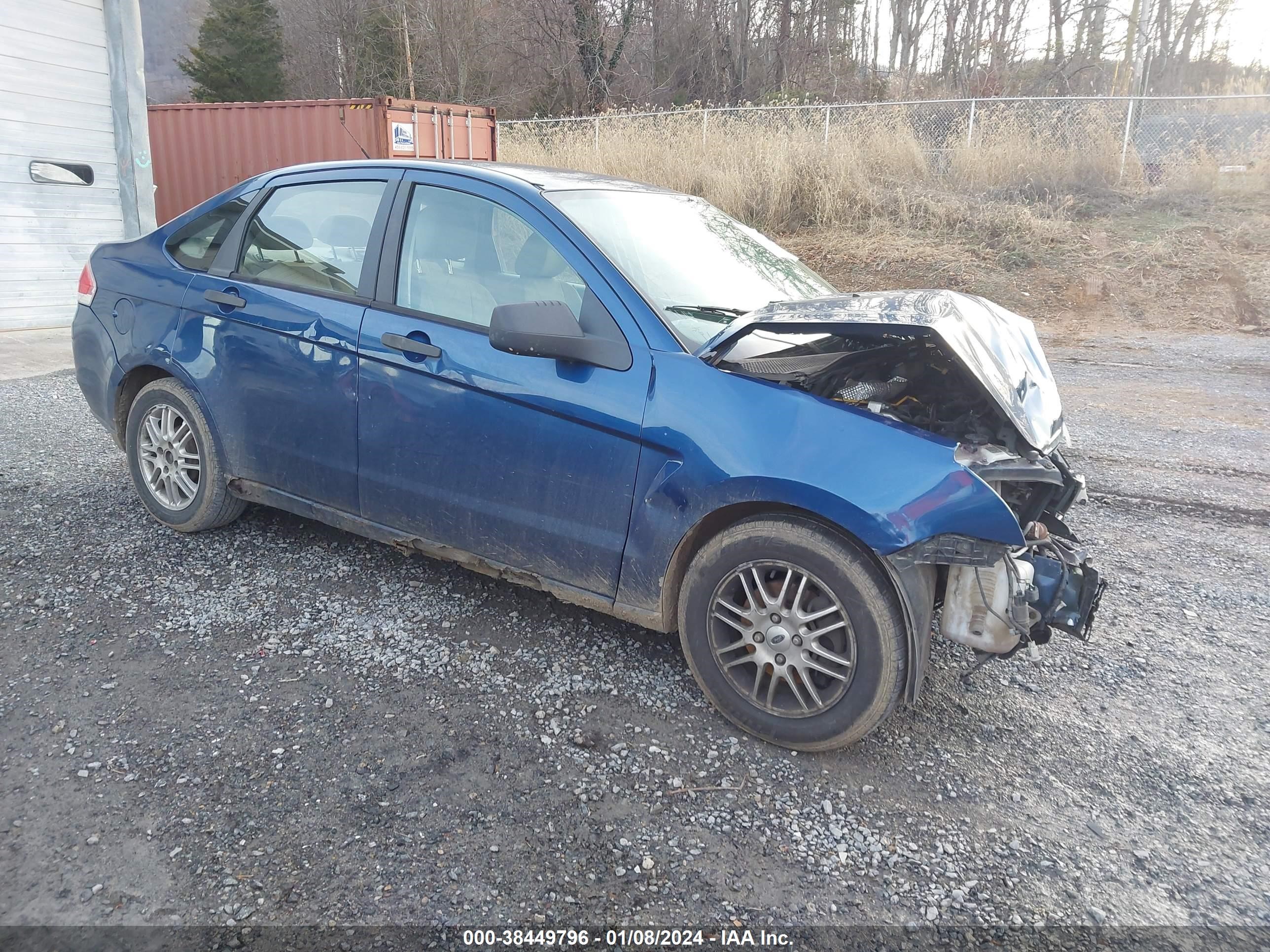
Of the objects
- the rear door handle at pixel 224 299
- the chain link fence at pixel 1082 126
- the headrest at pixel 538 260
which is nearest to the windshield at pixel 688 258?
the headrest at pixel 538 260

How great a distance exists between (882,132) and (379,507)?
14621 millimetres

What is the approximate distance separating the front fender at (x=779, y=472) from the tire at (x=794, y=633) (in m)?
0.10

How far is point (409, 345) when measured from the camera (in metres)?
3.44

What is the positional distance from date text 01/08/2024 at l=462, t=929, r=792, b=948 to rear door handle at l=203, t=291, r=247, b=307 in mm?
2882

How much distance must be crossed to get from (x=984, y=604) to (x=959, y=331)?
34.4 inches

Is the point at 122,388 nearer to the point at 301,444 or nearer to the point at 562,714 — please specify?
the point at 301,444

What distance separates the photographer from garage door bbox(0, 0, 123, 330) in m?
9.91

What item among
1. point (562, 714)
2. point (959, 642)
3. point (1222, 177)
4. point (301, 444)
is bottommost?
point (562, 714)

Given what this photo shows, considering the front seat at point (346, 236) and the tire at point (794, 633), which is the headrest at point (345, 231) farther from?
the tire at point (794, 633)

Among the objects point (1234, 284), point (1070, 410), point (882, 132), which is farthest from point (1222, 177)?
point (1070, 410)

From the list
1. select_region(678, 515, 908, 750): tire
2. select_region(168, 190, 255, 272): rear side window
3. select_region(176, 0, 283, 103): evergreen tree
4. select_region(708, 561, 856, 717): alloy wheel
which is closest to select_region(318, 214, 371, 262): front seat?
select_region(168, 190, 255, 272): rear side window

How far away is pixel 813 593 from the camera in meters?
2.85

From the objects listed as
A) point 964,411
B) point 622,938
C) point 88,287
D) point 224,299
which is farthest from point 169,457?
point 964,411

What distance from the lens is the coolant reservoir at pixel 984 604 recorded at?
2.81 meters
